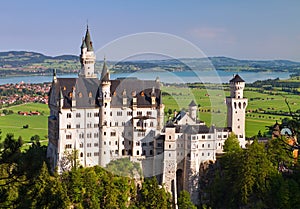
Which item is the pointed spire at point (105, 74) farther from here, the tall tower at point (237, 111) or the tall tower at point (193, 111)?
the tall tower at point (237, 111)

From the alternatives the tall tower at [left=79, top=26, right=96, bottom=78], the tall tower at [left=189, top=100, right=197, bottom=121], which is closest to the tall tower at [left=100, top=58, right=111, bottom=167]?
the tall tower at [left=79, top=26, right=96, bottom=78]

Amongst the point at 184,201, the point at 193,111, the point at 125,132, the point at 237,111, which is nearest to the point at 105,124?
the point at 125,132

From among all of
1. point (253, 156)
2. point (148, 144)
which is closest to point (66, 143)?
point (148, 144)

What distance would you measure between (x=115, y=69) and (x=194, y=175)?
53.4ft

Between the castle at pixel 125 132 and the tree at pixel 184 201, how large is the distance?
3.96ft

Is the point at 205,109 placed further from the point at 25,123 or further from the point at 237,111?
the point at 25,123

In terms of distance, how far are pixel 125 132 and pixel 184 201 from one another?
943 cm

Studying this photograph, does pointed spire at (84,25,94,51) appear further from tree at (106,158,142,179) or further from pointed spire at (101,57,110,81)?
tree at (106,158,142,179)

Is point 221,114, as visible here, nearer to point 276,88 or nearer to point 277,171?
point 277,171

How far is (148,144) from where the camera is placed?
4838 centimetres

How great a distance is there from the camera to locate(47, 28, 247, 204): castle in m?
46.5

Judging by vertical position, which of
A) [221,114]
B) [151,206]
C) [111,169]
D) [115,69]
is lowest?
[151,206]

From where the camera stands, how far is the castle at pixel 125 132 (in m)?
46.5

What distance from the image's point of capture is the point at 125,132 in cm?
4838
